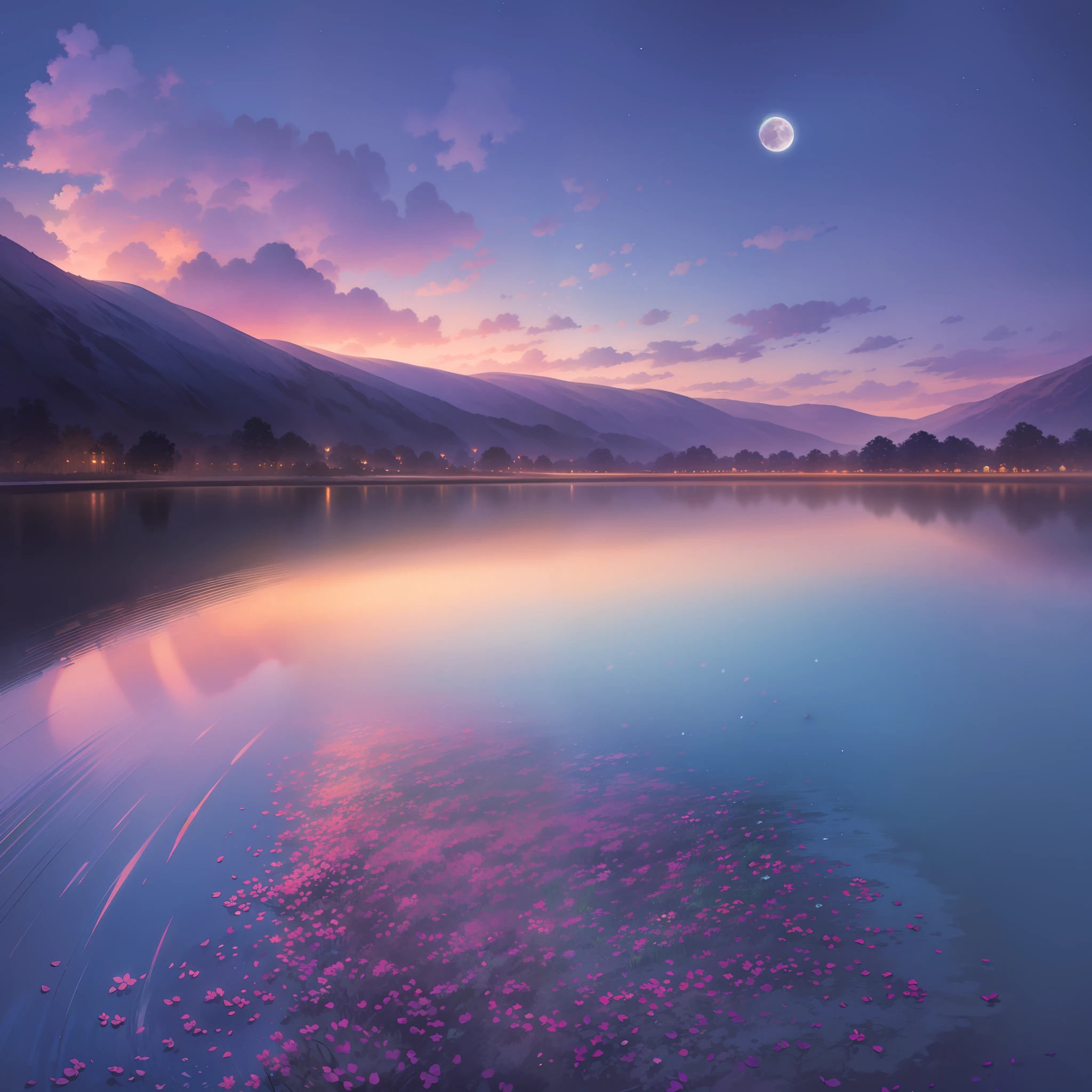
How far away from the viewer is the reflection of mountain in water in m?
20.3

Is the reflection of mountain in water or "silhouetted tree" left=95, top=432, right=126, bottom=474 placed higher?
"silhouetted tree" left=95, top=432, right=126, bottom=474

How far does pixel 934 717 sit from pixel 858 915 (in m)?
7.68

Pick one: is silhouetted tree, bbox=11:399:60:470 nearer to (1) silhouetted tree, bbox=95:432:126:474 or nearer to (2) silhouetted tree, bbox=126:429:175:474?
(1) silhouetted tree, bbox=95:432:126:474

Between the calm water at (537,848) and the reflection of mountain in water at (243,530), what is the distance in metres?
0.53

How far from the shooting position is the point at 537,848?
8.29m

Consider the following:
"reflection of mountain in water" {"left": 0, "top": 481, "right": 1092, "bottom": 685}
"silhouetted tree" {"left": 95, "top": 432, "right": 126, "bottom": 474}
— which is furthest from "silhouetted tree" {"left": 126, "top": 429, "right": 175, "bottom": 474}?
"reflection of mountain in water" {"left": 0, "top": 481, "right": 1092, "bottom": 685}

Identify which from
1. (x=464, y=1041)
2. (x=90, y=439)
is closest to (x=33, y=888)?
(x=464, y=1041)

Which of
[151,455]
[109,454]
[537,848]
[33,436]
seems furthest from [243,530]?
[109,454]

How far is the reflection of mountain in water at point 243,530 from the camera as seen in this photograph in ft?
66.6

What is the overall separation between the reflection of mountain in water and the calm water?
1.75 feet

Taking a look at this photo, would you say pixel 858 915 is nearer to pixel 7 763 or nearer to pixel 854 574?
pixel 7 763

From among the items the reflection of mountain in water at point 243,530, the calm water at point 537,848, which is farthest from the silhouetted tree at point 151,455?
the calm water at point 537,848

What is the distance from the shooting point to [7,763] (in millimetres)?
10125

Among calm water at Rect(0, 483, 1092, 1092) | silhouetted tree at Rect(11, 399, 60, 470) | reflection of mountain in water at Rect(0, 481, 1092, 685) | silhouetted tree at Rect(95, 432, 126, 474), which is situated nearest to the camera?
calm water at Rect(0, 483, 1092, 1092)
